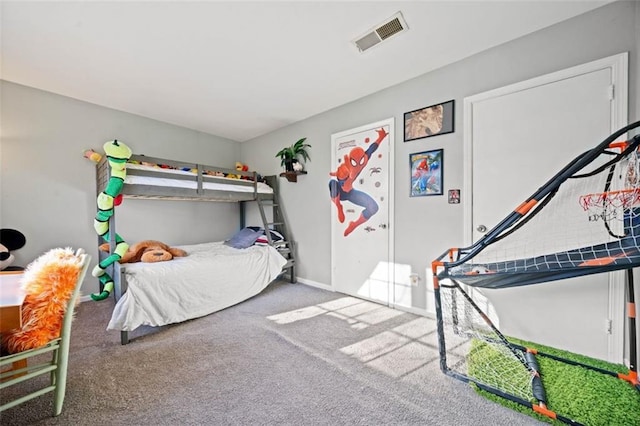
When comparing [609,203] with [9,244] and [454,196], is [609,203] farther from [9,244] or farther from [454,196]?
[9,244]

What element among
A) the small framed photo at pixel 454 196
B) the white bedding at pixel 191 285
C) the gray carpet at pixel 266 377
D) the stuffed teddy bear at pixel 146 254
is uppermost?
the small framed photo at pixel 454 196

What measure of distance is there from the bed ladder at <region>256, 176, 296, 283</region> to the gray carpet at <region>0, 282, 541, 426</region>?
1.25m

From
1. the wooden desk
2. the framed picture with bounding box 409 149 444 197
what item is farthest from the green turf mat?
the wooden desk

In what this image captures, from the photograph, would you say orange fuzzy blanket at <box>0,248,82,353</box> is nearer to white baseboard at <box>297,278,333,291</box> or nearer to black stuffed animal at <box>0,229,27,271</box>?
black stuffed animal at <box>0,229,27,271</box>

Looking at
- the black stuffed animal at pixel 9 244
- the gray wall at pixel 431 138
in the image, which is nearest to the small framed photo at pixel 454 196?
the gray wall at pixel 431 138

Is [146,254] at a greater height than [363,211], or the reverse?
[363,211]

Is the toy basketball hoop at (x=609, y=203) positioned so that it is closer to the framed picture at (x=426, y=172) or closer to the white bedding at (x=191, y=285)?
the framed picture at (x=426, y=172)

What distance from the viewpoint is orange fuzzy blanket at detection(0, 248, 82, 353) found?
49.3 inches

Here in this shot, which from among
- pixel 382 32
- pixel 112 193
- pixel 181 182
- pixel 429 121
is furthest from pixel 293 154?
pixel 112 193

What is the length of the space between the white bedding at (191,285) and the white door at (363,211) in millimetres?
1033

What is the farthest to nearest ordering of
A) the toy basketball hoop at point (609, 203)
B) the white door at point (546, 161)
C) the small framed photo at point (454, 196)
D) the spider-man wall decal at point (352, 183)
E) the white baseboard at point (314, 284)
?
the white baseboard at point (314, 284) → the spider-man wall decal at point (352, 183) → the small framed photo at point (454, 196) → the white door at point (546, 161) → the toy basketball hoop at point (609, 203)

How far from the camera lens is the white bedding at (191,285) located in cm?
225

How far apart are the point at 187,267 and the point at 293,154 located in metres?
2.12

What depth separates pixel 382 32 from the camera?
205 cm
